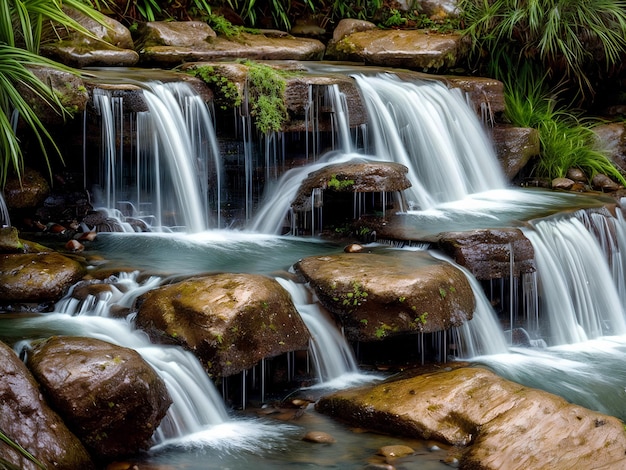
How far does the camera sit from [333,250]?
6.44 metres

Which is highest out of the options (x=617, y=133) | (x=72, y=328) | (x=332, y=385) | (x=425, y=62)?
(x=425, y=62)

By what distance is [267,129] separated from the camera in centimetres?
733

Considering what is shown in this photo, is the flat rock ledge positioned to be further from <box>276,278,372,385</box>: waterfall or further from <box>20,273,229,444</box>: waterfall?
<box>20,273,229,444</box>: waterfall

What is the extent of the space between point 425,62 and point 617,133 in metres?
2.37

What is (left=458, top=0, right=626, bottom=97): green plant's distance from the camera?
958 centimetres

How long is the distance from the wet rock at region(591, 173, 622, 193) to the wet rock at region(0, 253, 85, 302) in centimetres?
594

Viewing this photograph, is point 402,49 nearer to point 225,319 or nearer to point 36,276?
point 36,276

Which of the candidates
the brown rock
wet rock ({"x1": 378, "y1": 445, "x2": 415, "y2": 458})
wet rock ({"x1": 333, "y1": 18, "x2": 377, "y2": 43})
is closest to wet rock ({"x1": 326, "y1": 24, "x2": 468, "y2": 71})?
the brown rock

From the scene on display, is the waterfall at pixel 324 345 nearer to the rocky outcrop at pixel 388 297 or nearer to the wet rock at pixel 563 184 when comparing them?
the rocky outcrop at pixel 388 297

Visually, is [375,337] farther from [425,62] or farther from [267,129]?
[425,62]

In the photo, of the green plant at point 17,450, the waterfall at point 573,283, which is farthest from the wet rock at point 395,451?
the waterfall at point 573,283

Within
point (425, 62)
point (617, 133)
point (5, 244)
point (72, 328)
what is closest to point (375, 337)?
point (72, 328)

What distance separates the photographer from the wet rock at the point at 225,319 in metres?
4.56

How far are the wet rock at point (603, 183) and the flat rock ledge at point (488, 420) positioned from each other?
515 centimetres
